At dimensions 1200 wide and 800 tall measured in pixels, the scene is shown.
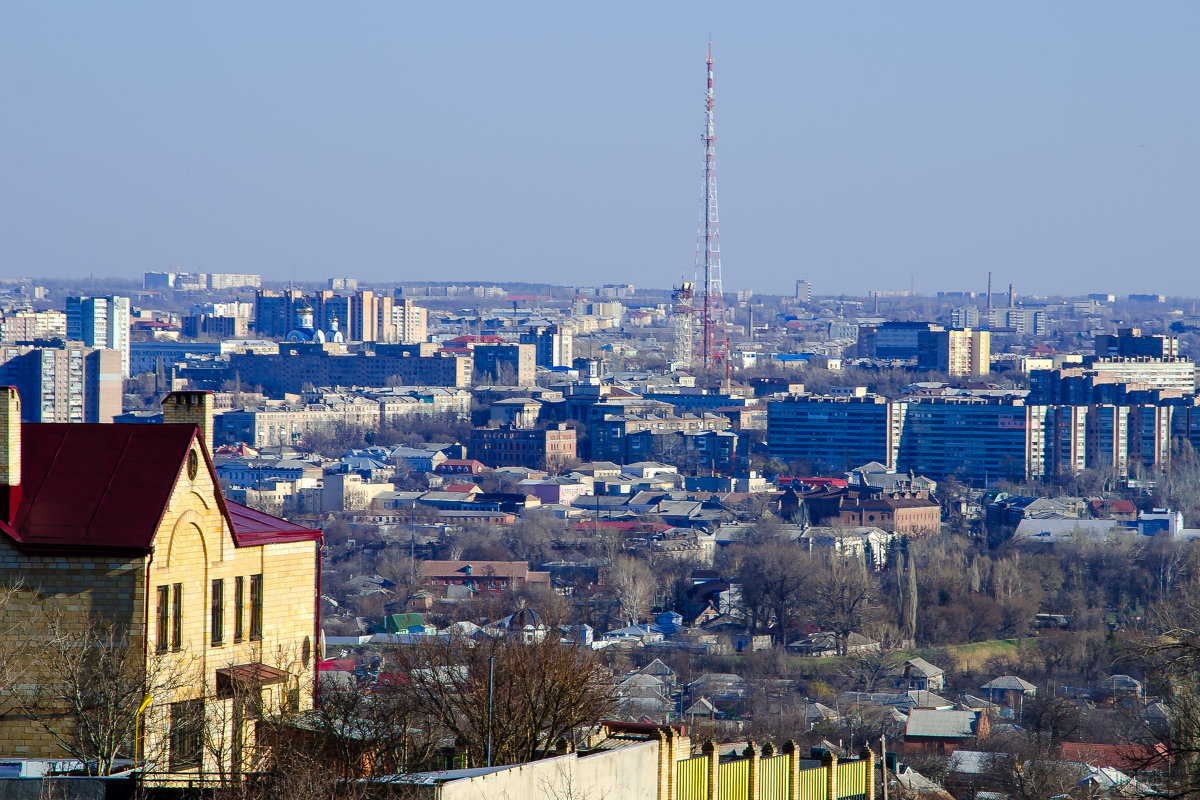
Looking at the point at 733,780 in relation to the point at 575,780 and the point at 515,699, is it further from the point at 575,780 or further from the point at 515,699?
the point at 575,780

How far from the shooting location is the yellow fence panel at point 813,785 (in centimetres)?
1088

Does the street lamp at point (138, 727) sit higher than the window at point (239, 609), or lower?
lower

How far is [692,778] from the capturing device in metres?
9.73

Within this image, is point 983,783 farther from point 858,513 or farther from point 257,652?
point 858,513

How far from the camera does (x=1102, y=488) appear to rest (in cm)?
7694

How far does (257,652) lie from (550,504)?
61.9m

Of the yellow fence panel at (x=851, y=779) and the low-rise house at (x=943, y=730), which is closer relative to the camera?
the yellow fence panel at (x=851, y=779)

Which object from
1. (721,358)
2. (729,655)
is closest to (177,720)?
(729,655)

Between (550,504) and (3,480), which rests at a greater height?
(3,480)

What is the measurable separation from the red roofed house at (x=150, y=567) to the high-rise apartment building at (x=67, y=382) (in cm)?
8481

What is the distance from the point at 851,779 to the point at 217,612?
12.1 ft

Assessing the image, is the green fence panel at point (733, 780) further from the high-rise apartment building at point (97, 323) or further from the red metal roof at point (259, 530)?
the high-rise apartment building at point (97, 323)

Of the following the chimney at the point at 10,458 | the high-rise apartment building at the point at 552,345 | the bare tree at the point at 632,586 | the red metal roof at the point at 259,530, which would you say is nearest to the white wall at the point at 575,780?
the red metal roof at the point at 259,530

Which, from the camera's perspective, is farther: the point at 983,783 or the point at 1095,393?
the point at 1095,393
